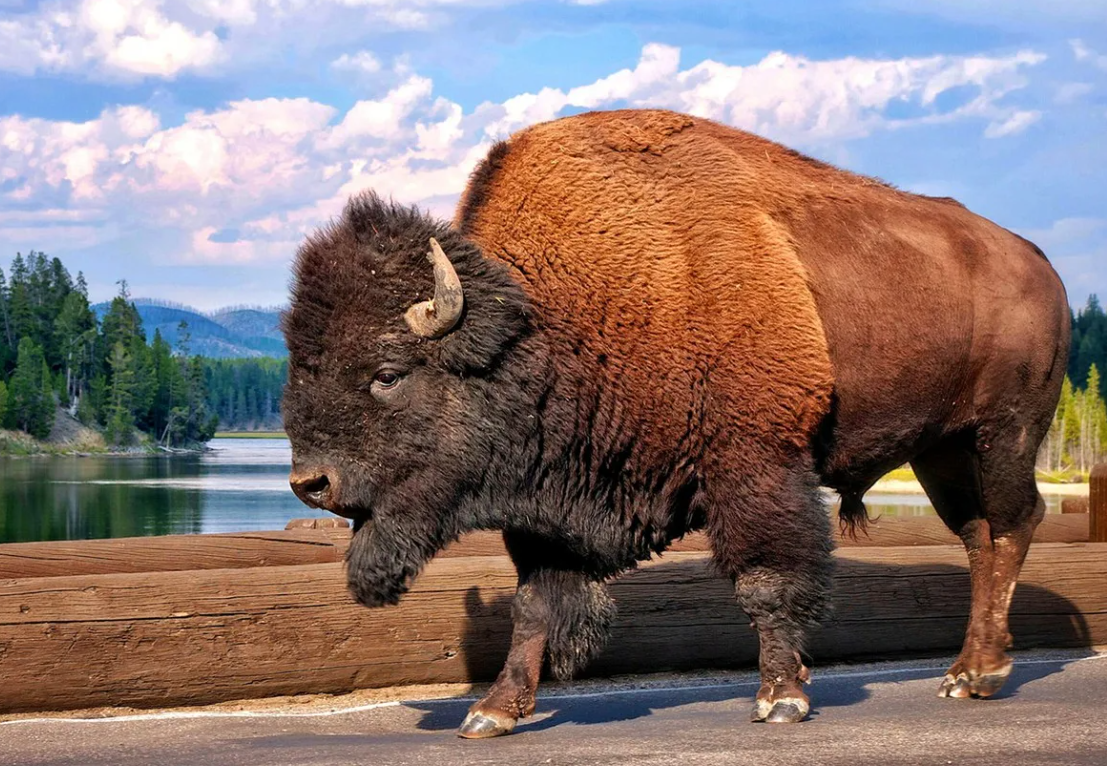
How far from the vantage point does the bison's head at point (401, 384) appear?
505cm

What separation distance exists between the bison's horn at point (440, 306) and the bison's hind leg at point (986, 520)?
8.65 feet

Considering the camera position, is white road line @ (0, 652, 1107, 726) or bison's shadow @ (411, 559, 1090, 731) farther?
bison's shadow @ (411, 559, 1090, 731)

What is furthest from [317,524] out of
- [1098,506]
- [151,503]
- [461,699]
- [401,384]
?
[151,503]

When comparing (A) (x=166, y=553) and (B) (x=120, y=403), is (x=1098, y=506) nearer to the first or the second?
(A) (x=166, y=553)

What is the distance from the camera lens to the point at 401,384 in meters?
5.09

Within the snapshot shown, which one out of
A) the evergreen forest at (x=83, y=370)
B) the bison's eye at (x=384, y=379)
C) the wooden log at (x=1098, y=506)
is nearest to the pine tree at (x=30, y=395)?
the evergreen forest at (x=83, y=370)

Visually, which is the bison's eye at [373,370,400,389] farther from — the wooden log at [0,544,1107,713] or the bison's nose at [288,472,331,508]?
the wooden log at [0,544,1107,713]

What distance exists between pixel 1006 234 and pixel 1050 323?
524 mm

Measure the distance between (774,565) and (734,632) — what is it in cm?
196

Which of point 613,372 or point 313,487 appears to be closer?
point 313,487

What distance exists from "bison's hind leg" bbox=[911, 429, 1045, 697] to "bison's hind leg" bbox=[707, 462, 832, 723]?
1.17 meters

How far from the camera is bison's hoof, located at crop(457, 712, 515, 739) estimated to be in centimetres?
517

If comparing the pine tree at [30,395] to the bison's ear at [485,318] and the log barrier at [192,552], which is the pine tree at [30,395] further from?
the bison's ear at [485,318]

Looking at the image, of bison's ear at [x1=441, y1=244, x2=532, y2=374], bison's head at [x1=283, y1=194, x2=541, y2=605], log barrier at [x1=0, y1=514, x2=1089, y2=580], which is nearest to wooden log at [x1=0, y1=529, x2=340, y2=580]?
log barrier at [x1=0, y1=514, x2=1089, y2=580]
